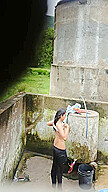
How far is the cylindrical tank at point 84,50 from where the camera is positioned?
432 cm

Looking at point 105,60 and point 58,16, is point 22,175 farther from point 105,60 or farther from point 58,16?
point 58,16

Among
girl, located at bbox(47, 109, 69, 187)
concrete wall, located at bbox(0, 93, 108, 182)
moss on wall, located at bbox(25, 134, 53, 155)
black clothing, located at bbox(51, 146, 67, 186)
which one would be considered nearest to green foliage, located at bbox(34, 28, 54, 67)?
concrete wall, located at bbox(0, 93, 108, 182)

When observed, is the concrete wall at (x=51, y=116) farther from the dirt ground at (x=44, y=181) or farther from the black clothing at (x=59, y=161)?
the black clothing at (x=59, y=161)

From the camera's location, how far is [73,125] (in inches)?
140

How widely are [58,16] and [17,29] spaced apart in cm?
147

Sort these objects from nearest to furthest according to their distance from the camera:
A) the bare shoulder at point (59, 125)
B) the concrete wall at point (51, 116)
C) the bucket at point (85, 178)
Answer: the bare shoulder at point (59, 125) → the bucket at point (85, 178) → the concrete wall at point (51, 116)

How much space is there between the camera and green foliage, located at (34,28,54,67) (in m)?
10.1

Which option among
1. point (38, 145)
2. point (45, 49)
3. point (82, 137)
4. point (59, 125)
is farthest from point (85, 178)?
point (45, 49)

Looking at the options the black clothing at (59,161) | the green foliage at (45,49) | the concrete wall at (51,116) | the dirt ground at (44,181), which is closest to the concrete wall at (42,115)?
the concrete wall at (51,116)

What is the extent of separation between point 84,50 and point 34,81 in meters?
5.37

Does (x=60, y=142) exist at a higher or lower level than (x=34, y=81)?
lower

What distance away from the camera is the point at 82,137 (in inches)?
139

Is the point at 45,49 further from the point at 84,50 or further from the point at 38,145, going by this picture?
the point at 38,145

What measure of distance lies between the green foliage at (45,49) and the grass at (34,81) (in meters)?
0.49
